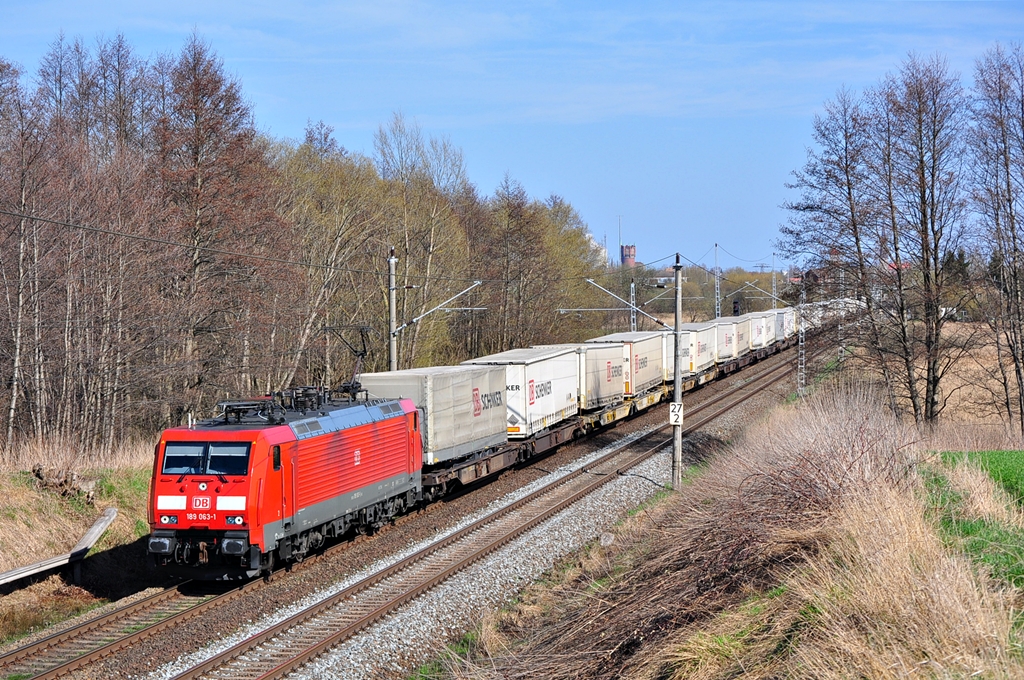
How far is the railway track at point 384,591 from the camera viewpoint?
1132cm

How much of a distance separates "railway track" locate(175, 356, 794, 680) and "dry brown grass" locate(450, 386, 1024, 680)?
2.17 meters

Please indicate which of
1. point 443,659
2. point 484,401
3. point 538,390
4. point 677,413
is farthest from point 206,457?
point 538,390

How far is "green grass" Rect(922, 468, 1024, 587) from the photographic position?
7.84m

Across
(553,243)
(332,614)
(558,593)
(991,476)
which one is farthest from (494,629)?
(553,243)

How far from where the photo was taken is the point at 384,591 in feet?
46.9

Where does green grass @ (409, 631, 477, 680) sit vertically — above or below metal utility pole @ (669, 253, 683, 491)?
below

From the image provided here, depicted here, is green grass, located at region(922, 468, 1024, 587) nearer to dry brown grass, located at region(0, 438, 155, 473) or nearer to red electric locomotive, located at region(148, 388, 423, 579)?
red electric locomotive, located at region(148, 388, 423, 579)

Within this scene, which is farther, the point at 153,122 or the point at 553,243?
the point at 553,243

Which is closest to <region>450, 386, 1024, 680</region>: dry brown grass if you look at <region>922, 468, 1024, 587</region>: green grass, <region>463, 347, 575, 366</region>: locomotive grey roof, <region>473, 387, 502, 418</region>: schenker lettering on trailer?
<region>922, 468, 1024, 587</region>: green grass

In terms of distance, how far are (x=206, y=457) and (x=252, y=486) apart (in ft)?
3.31

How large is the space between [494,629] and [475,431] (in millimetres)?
9538

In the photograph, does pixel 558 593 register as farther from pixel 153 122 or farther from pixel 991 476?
pixel 153 122

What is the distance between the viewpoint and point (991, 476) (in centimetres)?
1260

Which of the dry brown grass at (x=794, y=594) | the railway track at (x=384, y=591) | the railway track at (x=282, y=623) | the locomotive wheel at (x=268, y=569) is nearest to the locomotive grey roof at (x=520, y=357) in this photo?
the railway track at (x=384, y=591)
